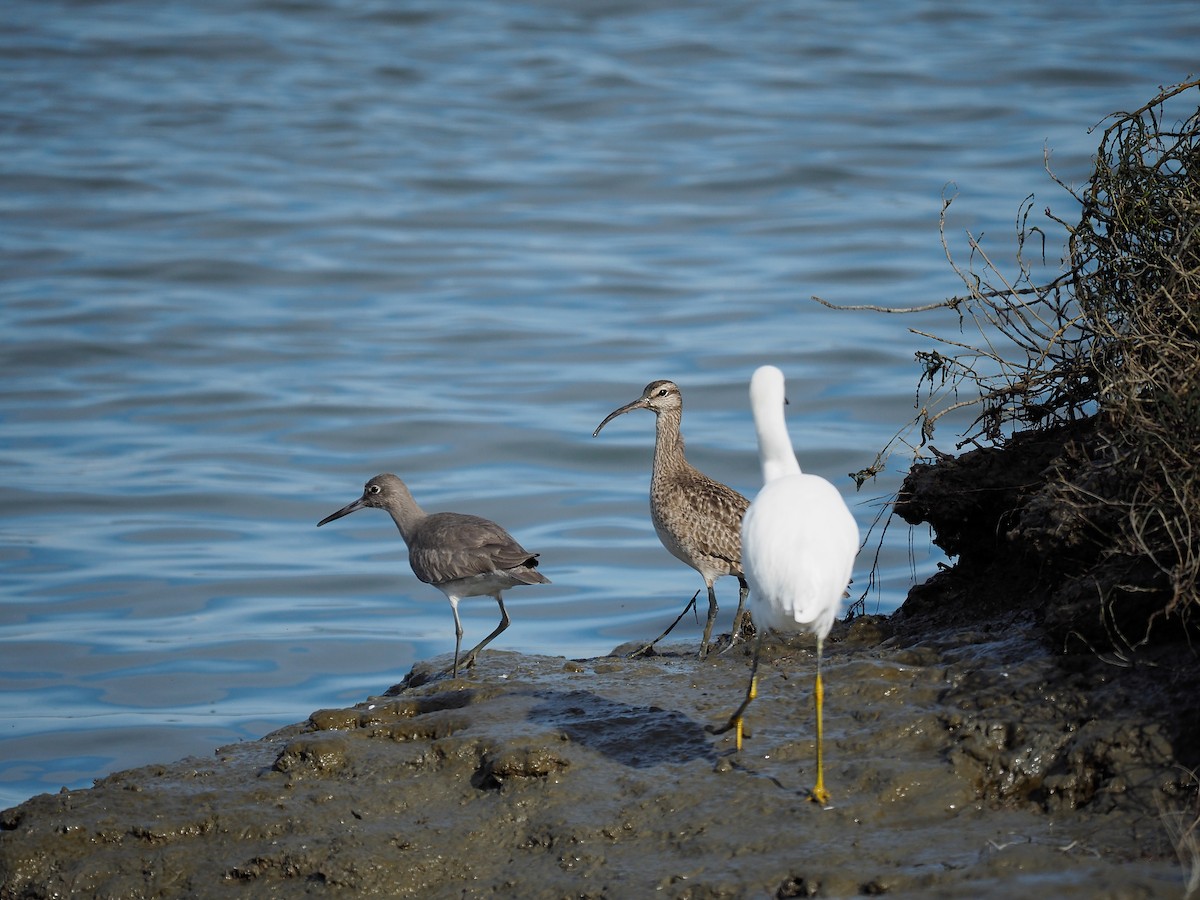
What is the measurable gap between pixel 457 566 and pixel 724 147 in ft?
68.5

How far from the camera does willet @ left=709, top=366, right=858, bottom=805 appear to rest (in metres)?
5.34

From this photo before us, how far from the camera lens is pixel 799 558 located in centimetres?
535

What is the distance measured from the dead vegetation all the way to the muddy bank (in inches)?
13.2

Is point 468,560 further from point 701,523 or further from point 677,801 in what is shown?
point 677,801

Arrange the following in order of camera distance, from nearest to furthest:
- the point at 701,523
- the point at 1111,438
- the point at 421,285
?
the point at 1111,438 → the point at 701,523 → the point at 421,285

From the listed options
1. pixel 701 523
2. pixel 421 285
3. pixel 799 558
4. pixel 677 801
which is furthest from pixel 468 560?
pixel 421 285

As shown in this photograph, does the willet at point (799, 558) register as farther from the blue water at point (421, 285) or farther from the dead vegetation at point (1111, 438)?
the blue water at point (421, 285)

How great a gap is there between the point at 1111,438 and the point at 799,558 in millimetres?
1521

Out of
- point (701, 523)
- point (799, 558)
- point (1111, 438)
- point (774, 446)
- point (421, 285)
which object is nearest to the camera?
point (799, 558)

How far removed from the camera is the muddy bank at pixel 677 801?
16.0ft

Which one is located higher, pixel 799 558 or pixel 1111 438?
pixel 1111 438

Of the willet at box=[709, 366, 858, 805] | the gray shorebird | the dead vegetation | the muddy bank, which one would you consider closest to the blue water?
the gray shorebird

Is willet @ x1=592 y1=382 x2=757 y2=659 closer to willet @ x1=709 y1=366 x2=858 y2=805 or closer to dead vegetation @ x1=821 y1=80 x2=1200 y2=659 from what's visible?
dead vegetation @ x1=821 y1=80 x2=1200 y2=659

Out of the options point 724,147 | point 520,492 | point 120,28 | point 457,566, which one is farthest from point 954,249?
point 120,28
